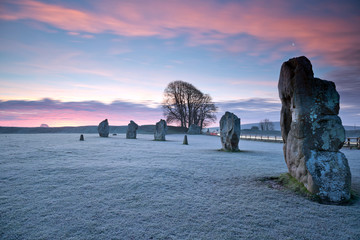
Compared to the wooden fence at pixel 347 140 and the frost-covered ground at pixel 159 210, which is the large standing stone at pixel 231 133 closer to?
the frost-covered ground at pixel 159 210

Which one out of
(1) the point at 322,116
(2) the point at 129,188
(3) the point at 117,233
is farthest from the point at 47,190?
(1) the point at 322,116

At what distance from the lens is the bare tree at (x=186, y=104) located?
4766cm

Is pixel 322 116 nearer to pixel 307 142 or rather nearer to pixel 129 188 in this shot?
pixel 307 142

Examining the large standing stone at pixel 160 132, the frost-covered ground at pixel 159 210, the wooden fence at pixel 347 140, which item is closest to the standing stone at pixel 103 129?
the large standing stone at pixel 160 132

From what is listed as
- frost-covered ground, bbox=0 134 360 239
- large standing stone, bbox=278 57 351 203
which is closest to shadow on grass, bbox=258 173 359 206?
large standing stone, bbox=278 57 351 203

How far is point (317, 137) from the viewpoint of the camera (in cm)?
Result: 493

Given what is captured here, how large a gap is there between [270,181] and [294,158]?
3.73ft

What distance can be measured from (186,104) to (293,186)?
142 ft

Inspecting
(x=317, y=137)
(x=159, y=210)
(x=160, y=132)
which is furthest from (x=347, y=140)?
(x=159, y=210)

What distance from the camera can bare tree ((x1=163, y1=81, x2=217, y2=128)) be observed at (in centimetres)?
4766

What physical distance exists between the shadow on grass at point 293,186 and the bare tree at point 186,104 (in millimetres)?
41095

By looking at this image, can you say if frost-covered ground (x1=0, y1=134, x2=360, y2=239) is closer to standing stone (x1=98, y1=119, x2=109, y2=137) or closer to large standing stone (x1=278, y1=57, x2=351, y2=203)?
large standing stone (x1=278, y1=57, x2=351, y2=203)

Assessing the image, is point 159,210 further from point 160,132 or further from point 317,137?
point 160,132

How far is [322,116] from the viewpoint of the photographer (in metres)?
4.95
